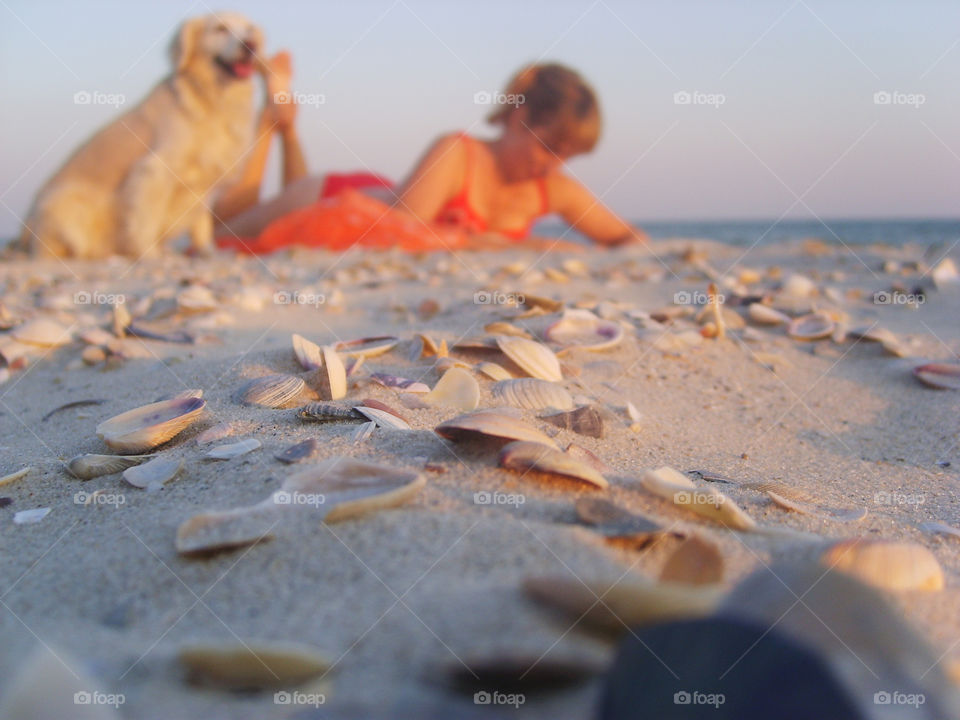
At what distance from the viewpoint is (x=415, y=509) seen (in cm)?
121

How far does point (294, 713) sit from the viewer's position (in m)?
0.84

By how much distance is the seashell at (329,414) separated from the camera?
170 cm

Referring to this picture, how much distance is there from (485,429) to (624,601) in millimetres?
562

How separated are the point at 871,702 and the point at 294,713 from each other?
694mm

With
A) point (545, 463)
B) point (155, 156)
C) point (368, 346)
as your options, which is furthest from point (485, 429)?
point (155, 156)

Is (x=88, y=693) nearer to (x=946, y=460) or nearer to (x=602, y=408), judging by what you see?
(x=602, y=408)

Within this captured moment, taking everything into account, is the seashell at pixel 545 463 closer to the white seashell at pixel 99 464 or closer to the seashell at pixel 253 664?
the seashell at pixel 253 664

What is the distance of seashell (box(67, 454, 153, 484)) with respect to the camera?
1.58 metres

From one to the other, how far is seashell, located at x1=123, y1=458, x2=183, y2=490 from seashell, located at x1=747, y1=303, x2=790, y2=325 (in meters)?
2.53

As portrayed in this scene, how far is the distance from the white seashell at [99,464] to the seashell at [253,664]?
844mm

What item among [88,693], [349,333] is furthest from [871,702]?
[349,333]

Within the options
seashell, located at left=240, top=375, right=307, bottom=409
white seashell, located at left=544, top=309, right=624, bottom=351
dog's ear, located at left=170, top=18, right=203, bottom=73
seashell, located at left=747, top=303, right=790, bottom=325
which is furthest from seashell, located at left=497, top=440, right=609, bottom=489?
dog's ear, located at left=170, top=18, right=203, bottom=73

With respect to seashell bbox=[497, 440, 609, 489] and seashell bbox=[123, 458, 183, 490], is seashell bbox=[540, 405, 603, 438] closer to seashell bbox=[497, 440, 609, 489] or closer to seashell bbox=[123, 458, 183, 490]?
Result: seashell bbox=[497, 440, 609, 489]

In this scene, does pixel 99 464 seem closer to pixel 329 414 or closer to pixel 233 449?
pixel 233 449
